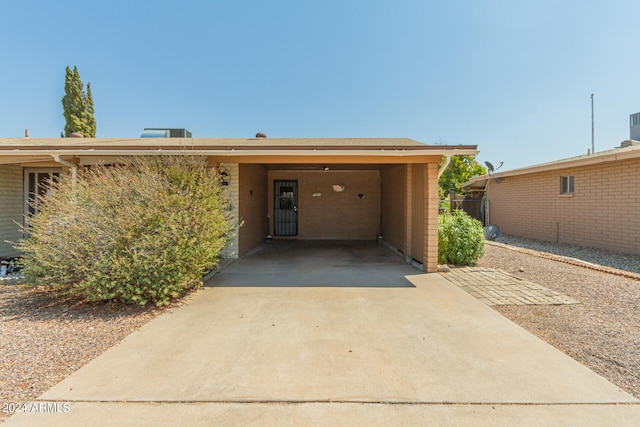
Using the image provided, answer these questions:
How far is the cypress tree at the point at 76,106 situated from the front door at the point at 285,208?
1894 cm

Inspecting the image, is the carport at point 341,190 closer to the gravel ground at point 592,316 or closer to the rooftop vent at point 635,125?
the gravel ground at point 592,316

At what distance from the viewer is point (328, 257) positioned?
8625mm

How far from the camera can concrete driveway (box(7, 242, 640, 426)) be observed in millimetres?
2203

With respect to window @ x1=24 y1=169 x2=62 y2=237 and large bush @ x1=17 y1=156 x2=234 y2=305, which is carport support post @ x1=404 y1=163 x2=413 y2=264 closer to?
large bush @ x1=17 y1=156 x2=234 y2=305

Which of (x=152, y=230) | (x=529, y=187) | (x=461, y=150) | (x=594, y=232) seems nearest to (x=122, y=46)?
(x=152, y=230)

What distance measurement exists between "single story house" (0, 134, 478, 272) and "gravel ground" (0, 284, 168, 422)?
309 cm

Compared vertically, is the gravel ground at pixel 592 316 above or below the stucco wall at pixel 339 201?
below

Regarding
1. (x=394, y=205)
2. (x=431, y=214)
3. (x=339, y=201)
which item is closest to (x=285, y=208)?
(x=339, y=201)

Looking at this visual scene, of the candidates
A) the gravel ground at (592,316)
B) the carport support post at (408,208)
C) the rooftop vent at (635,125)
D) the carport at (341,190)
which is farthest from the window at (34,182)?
the rooftop vent at (635,125)

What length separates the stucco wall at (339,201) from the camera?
12.6 m

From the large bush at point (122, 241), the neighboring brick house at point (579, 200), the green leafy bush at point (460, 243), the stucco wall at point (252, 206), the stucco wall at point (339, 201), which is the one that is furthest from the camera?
the stucco wall at point (339, 201)

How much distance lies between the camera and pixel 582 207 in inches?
392

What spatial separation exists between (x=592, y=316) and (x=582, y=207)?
7.81 m

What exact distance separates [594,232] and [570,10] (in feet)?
22.1
